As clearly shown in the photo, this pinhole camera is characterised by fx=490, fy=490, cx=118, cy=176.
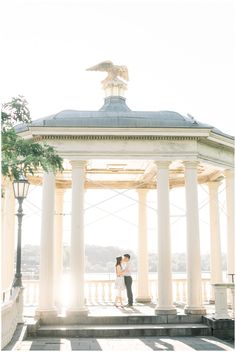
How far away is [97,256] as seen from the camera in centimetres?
5716

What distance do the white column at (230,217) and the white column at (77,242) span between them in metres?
6.74

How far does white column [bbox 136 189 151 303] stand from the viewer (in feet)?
81.4

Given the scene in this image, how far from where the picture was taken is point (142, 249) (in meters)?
25.0

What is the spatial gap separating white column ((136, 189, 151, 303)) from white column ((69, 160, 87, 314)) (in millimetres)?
6489

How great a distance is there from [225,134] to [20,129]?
28.8 ft

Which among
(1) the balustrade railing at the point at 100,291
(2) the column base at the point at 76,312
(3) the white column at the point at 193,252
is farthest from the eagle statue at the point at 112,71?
(2) the column base at the point at 76,312

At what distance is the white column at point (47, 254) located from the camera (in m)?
18.0

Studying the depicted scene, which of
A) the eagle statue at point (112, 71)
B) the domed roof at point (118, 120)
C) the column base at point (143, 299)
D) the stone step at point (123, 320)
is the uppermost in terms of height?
the eagle statue at point (112, 71)

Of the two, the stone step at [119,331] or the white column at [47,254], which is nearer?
the stone step at [119,331]

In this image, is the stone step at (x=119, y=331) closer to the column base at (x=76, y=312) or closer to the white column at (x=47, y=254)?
the column base at (x=76, y=312)

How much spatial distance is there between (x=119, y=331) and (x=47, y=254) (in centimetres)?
394

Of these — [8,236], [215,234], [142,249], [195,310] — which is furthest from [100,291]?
[195,310]

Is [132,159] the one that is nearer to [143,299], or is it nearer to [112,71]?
[112,71]

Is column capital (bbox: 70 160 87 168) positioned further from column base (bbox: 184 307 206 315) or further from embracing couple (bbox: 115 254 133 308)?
column base (bbox: 184 307 206 315)
